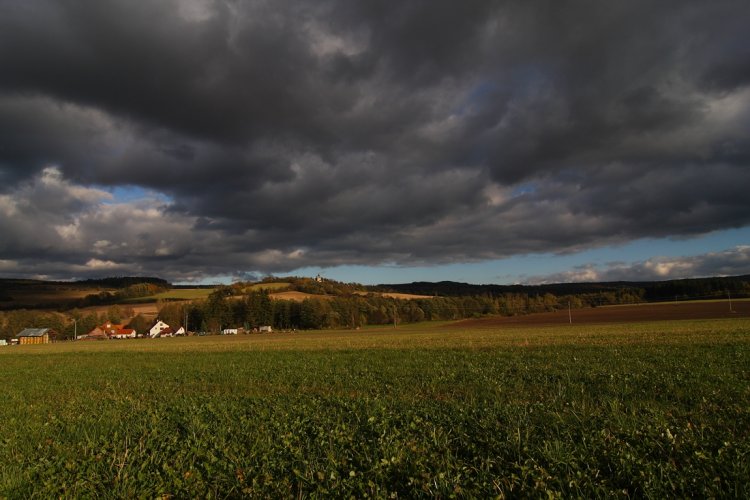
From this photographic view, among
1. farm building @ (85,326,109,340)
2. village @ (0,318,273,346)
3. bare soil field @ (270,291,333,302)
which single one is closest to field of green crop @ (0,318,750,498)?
village @ (0,318,273,346)

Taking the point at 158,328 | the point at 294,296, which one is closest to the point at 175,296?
the point at 158,328

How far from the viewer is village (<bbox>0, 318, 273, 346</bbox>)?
442 ft

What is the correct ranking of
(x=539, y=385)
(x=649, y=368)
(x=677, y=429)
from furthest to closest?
1. (x=649, y=368)
2. (x=539, y=385)
3. (x=677, y=429)

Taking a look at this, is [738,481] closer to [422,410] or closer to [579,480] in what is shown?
[579,480]

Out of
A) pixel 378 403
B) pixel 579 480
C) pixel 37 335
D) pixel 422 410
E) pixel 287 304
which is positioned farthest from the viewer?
pixel 287 304

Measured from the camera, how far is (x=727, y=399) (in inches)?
377

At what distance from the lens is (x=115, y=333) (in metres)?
151

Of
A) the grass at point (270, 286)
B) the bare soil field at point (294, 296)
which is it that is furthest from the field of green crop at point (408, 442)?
the grass at point (270, 286)

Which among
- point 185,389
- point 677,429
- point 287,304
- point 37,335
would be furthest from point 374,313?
point 677,429

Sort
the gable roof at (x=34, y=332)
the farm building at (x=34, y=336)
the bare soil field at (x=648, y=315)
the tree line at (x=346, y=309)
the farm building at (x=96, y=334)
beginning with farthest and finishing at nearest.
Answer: the tree line at (x=346, y=309) → the farm building at (x=96, y=334) → the gable roof at (x=34, y=332) → the farm building at (x=34, y=336) → the bare soil field at (x=648, y=315)

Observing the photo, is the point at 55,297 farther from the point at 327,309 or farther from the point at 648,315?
the point at 648,315

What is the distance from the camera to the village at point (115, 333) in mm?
134625

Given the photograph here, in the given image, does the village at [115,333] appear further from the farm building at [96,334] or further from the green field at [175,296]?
the green field at [175,296]

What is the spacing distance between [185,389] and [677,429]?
1495 cm
